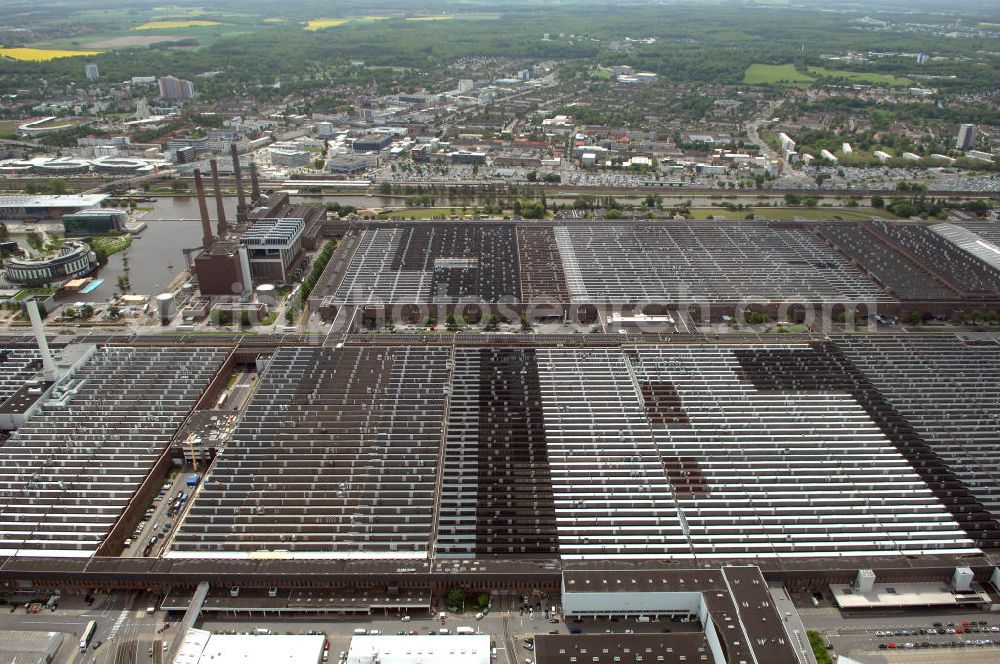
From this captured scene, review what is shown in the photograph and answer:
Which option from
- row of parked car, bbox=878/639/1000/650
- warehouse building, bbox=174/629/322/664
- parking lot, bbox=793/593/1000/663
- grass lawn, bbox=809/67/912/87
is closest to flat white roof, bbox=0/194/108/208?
warehouse building, bbox=174/629/322/664

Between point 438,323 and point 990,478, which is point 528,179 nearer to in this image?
point 438,323

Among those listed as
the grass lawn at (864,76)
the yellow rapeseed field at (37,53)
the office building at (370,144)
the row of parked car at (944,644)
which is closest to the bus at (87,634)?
the row of parked car at (944,644)

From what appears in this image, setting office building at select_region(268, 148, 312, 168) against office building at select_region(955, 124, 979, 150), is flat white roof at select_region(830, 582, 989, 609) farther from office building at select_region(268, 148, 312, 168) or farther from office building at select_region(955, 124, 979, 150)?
office building at select_region(955, 124, 979, 150)

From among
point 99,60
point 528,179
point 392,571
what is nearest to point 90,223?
point 528,179

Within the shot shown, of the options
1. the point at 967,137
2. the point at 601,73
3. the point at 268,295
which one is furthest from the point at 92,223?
the point at 601,73

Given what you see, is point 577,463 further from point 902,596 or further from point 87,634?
point 87,634
